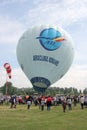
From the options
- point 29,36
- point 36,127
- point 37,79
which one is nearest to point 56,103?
point 37,79

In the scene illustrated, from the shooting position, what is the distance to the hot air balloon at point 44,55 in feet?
184

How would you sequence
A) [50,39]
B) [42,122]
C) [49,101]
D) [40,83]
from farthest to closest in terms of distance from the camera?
[40,83] < [50,39] < [49,101] < [42,122]

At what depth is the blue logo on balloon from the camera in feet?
184

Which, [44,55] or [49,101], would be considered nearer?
[49,101]

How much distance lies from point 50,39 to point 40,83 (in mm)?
6680

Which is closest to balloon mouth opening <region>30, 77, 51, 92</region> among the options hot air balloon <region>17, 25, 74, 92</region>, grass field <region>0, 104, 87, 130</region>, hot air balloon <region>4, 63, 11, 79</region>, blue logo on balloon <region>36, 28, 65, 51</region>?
hot air balloon <region>17, 25, 74, 92</region>

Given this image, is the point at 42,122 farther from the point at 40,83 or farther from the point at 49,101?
the point at 40,83

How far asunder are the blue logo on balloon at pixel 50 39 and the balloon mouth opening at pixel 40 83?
15.1 feet

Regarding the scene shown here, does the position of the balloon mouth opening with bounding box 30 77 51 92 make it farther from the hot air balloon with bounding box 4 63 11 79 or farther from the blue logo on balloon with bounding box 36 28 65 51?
the hot air balloon with bounding box 4 63 11 79

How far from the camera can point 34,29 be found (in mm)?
58438

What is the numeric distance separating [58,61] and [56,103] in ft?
28.1

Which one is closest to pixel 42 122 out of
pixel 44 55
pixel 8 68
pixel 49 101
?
pixel 49 101

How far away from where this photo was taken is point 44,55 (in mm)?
56031

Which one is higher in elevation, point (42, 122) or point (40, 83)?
point (40, 83)
